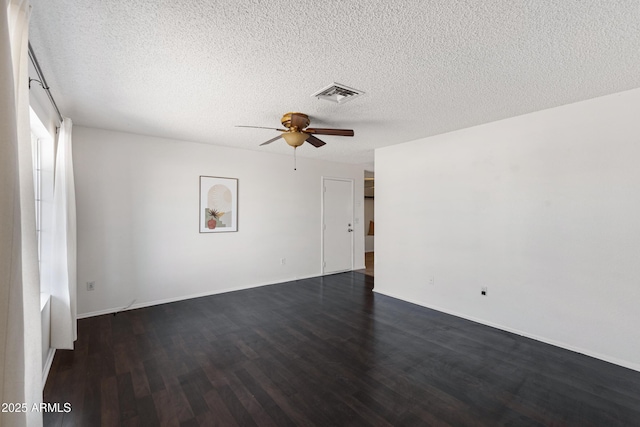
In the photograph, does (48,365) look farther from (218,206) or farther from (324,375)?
(218,206)

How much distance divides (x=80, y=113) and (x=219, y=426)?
11.2 feet

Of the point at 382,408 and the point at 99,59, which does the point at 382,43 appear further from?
the point at 382,408

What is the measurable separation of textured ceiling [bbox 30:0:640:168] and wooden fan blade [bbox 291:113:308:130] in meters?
0.10

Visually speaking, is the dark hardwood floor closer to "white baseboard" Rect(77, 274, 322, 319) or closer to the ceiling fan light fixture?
"white baseboard" Rect(77, 274, 322, 319)

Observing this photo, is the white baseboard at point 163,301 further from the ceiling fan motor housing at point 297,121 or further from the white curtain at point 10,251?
the white curtain at point 10,251

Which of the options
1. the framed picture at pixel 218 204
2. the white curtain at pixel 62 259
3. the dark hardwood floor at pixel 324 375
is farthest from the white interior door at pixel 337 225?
the white curtain at pixel 62 259

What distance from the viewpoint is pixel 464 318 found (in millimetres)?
3652

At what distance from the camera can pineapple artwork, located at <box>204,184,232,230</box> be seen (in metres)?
4.57

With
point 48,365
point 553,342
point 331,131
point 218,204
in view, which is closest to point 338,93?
point 331,131

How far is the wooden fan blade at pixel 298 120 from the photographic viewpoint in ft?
9.46

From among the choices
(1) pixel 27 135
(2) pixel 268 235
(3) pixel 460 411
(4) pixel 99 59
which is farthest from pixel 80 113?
(3) pixel 460 411

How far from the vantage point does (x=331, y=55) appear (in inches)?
78.1

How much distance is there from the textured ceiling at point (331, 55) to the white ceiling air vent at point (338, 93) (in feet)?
0.25

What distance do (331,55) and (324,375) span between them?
2.47 m
